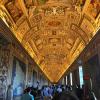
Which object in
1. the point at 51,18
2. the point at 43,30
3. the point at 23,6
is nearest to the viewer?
the point at 23,6

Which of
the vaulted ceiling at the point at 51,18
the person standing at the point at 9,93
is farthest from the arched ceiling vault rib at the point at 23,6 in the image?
the person standing at the point at 9,93

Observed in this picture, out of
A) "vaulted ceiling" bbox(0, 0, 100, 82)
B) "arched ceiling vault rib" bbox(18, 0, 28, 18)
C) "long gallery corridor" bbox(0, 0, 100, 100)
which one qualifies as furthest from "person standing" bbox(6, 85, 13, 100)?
"arched ceiling vault rib" bbox(18, 0, 28, 18)

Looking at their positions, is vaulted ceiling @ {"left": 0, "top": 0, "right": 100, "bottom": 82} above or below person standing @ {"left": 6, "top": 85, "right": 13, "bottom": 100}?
above

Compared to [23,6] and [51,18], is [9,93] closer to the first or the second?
[23,6]

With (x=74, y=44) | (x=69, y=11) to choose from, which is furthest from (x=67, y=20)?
(x=74, y=44)

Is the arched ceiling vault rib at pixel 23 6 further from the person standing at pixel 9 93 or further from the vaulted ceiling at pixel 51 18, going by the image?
the person standing at pixel 9 93

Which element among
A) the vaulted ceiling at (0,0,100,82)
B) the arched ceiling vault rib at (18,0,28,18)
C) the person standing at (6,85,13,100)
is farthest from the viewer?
the vaulted ceiling at (0,0,100,82)

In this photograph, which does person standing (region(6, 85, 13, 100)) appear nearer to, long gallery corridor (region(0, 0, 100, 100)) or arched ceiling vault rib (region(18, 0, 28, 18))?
long gallery corridor (region(0, 0, 100, 100))

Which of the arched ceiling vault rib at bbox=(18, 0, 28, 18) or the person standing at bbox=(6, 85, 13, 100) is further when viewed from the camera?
the arched ceiling vault rib at bbox=(18, 0, 28, 18)

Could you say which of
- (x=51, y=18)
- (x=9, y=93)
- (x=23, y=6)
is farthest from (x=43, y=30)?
(x=9, y=93)

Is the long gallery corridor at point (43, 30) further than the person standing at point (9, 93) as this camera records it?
No

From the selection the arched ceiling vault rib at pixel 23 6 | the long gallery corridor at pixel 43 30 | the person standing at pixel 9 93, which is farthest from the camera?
the arched ceiling vault rib at pixel 23 6

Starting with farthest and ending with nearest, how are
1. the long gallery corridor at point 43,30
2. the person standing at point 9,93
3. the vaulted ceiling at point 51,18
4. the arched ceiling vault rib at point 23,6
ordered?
the vaulted ceiling at point 51,18
the arched ceiling vault rib at point 23,6
the person standing at point 9,93
the long gallery corridor at point 43,30

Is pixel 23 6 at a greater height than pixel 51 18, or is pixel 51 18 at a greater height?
pixel 51 18
